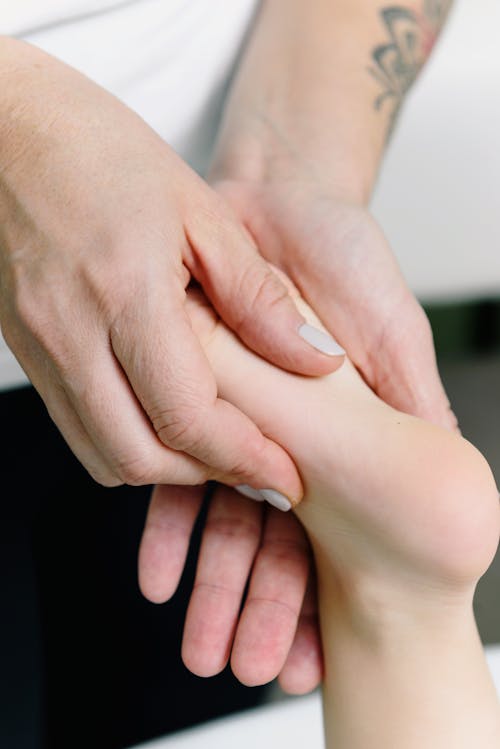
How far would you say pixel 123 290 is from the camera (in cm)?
61

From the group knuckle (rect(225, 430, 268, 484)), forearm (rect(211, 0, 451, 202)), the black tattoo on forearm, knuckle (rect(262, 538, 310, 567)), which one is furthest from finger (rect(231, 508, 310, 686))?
the black tattoo on forearm

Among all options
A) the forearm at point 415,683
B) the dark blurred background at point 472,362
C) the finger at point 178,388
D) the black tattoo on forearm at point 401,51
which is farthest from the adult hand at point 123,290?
the dark blurred background at point 472,362

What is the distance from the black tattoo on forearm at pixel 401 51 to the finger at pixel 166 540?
414mm

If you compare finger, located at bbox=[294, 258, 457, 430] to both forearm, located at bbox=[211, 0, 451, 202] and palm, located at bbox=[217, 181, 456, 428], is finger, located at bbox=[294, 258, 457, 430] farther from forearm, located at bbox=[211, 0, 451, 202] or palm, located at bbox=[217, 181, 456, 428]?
forearm, located at bbox=[211, 0, 451, 202]

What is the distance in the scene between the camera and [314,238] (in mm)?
754

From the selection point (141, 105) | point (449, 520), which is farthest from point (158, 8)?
point (449, 520)

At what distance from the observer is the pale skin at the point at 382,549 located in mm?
624

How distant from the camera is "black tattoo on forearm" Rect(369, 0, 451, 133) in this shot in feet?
3.09

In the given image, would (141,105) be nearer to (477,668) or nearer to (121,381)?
(121,381)

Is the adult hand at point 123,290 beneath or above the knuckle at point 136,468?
above

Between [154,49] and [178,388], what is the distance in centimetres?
42

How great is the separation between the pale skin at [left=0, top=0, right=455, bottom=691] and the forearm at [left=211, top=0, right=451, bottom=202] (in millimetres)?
63

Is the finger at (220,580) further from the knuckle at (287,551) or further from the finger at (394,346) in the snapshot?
the finger at (394,346)

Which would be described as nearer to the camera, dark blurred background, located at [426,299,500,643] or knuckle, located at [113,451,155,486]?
knuckle, located at [113,451,155,486]
